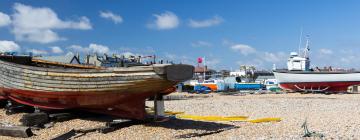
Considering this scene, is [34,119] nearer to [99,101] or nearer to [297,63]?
[99,101]

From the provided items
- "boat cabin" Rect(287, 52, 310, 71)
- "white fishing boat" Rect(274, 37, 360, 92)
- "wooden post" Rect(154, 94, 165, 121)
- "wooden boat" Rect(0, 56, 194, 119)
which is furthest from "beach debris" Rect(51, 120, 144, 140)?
"boat cabin" Rect(287, 52, 310, 71)

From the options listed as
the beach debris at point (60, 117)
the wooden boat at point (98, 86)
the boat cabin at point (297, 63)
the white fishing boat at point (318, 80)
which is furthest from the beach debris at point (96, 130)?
the boat cabin at point (297, 63)

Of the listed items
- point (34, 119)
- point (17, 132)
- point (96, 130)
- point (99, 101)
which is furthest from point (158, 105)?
point (17, 132)

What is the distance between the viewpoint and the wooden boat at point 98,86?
10953mm

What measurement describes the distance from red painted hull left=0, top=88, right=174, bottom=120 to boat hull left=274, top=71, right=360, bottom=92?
2817cm

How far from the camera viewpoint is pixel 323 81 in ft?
122

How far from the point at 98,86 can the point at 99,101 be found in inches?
22.8

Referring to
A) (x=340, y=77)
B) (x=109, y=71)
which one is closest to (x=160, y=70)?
(x=109, y=71)

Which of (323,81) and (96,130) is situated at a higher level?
(323,81)

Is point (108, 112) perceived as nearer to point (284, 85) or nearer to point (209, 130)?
point (209, 130)

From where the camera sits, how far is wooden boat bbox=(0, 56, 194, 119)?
35.9 ft

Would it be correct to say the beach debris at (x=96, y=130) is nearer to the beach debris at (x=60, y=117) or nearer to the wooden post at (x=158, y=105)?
the wooden post at (x=158, y=105)

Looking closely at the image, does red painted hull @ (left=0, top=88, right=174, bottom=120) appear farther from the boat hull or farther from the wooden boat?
the boat hull

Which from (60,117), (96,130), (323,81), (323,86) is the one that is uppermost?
(323,81)
